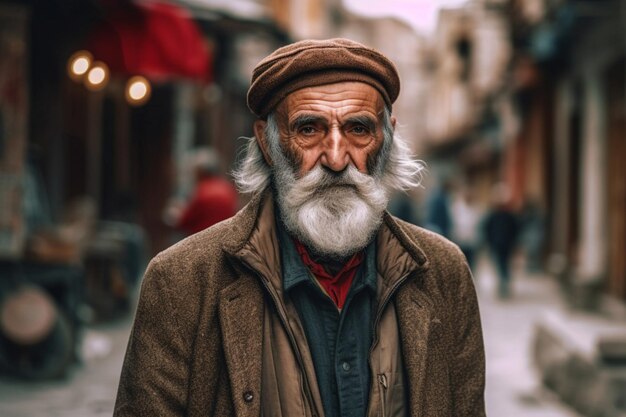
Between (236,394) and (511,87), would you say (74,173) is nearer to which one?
(236,394)

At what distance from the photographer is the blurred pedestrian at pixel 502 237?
637 inches

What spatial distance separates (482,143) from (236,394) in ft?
123

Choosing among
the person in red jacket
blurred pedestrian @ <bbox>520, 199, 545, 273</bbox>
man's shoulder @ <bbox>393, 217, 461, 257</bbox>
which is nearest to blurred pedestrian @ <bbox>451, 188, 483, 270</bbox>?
the person in red jacket

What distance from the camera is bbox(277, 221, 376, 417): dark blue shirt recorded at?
2.32m

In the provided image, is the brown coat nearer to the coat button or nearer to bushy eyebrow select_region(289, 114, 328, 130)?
the coat button

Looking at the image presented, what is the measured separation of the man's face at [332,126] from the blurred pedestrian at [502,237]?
1385 centimetres

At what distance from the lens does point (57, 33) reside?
10570 mm

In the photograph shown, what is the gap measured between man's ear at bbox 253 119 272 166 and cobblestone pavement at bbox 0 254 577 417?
4.78m

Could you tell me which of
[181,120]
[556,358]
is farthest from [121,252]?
[181,120]

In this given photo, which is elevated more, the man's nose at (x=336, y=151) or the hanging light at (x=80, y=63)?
the hanging light at (x=80, y=63)

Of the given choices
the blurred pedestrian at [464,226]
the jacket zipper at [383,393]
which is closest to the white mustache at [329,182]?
the jacket zipper at [383,393]

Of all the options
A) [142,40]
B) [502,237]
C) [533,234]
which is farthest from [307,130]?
[533,234]

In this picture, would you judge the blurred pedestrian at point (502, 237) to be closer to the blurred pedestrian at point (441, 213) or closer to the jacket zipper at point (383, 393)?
the blurred pedestrian at point (441, 213)

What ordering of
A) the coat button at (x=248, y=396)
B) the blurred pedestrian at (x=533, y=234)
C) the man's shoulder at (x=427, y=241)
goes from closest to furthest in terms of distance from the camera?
the coat button at (x=248, y=396)
the man's shoulder at (x=427, y=241)
the blurred pedestrian at (x=533, y=234)
